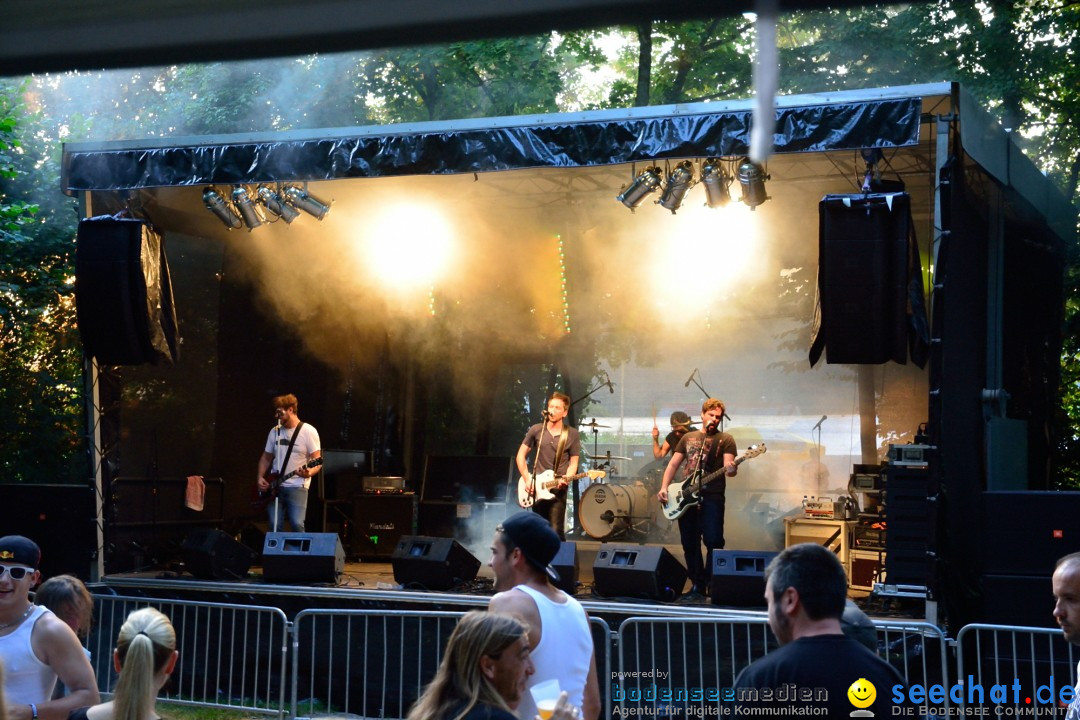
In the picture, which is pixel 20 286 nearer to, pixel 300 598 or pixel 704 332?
pixel 300 598

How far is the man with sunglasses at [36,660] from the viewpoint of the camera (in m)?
3.89

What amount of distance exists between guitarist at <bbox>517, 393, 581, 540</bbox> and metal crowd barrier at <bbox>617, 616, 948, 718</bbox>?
7.39ft

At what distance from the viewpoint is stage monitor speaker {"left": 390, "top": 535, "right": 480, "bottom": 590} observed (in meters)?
9.50

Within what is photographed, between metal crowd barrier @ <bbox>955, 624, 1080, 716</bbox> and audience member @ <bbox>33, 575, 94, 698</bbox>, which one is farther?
metal crowd barrier @ <bbox>955, 624, 1080, 716</bbox>

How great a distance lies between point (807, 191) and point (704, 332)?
226 centimetres

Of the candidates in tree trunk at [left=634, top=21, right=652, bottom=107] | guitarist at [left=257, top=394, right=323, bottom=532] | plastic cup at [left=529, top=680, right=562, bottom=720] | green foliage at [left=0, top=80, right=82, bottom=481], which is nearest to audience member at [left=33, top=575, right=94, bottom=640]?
plastic cup at [left=529, top=680, right=562, bottom=720]

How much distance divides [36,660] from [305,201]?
6784 millimetres

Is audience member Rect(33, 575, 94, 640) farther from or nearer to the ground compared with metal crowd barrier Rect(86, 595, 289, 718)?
farther from the ground

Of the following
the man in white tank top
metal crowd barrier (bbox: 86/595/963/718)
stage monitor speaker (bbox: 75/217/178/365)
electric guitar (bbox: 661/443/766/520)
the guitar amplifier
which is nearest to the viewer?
the man in white tank top

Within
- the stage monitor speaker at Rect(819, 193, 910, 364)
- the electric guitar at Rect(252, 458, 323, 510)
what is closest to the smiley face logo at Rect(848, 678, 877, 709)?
the stage monitor speaker at Rect(819, 193, 910, 364)

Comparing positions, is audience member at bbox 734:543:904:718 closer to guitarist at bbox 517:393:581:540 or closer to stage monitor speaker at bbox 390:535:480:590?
stage monitor speaker at bbox 390:535:480:590

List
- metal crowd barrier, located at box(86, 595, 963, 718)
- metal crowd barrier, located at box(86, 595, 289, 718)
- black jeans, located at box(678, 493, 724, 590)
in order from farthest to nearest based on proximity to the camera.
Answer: black jeans, located at box(678, 493, 724, 590) < metal crowd barrier, located at box(86, 595, 289, 718) < metal crowd barrier, located at box(86, 595, 963, 718)

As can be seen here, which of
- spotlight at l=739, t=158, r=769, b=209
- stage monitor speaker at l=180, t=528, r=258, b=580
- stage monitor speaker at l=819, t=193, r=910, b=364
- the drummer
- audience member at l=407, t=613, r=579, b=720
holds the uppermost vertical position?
spotlight at l=739, t=158, r=769, b=209

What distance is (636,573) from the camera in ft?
29.4
